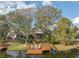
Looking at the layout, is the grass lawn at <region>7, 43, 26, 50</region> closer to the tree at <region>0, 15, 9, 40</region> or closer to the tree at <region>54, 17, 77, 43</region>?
the tree at <region>0, 15, 9, 40</region>

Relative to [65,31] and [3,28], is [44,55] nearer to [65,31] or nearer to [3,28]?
[65,31]

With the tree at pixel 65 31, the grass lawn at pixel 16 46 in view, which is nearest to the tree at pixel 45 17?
the tree at pixel 65 31

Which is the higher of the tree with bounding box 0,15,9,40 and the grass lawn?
the tree with bounding box 0,15,9,40

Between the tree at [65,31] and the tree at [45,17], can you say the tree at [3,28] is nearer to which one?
the tree at [45,17]

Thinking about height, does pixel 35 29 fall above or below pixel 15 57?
above

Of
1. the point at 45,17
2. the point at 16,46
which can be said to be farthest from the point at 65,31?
the point at 16,46

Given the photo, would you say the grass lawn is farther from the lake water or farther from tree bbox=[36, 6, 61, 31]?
tree bbox=[36, 6, 61, 31]

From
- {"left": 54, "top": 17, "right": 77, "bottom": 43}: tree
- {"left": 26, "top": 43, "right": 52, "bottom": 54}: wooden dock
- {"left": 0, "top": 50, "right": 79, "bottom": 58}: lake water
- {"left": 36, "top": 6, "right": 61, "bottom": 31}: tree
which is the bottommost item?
{"left": 0, "top": 50, "right": 79, "bottom": 58}: lake water

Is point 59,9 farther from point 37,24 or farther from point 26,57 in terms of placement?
point 26,57

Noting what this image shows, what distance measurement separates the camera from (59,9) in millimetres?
2131

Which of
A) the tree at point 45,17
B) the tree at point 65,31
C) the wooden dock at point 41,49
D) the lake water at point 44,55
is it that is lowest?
the lake water at point 44,55

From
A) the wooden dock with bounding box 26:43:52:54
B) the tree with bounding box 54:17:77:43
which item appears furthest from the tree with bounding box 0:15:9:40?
the tree with bounding box 54:17:77:43

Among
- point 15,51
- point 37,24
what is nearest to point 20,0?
point 37,24

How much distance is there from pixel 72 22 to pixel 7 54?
23.1 inches
